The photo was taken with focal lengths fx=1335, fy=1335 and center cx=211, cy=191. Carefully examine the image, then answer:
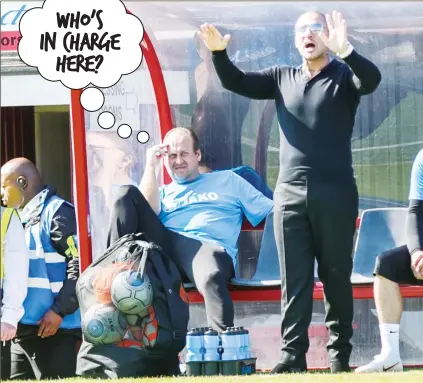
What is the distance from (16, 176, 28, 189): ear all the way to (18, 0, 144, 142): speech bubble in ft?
1.78

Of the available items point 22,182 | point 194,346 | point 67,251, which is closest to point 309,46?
point 194,346

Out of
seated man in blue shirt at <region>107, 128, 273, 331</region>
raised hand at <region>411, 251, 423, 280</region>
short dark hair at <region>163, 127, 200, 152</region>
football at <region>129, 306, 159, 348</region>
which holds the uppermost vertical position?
short dark hair at <region>163, 127, 200, 152</region>

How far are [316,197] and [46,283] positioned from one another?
72.0 inches

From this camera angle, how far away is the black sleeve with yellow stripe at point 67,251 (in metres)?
7.37

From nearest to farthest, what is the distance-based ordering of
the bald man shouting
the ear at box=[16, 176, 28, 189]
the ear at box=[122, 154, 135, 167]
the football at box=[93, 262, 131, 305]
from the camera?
the football at box=[93, 262, 131, 305], the bald man shouting, the ear at box=[16, 176, 28, 189], the ear at box=[122, 154, 135, 167]

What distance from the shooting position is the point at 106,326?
650 cm

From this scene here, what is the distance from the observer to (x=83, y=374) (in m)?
6.57

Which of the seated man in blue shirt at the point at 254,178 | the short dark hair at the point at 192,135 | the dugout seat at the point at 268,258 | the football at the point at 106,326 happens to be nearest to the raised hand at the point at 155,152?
the short dark hair at the point at 192,135

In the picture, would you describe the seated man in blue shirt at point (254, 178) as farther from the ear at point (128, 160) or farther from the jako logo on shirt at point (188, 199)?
the ear at point (128, 160)

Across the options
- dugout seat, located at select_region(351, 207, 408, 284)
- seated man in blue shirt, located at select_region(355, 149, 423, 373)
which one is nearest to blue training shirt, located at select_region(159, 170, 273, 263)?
dugout seat, located at select_region(351, 207, 408, 284)

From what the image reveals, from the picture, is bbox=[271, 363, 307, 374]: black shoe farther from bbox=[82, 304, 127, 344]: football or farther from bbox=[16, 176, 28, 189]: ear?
bbox=[16, 176, 28, 189]: ear

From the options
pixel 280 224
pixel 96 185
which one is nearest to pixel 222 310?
pixel 280 224

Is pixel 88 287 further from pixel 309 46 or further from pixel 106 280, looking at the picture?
pixel 309 46

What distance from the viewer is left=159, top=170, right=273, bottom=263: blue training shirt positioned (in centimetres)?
717
